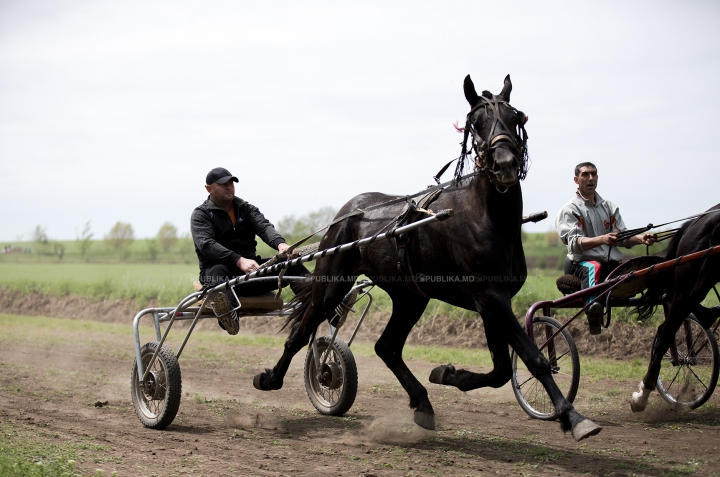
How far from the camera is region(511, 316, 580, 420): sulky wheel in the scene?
609 centimetres

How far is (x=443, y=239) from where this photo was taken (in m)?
5.23

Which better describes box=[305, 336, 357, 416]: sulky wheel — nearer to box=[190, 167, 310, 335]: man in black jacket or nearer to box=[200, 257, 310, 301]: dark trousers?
box=[200, 257, 310, 301]: dark trousers

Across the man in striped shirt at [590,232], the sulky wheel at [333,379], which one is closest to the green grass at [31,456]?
the sulky wheel at [333,379]

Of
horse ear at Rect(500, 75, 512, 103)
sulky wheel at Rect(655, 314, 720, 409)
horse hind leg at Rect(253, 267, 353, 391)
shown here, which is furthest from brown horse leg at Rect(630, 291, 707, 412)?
horse hind leg at Rect(253, 267, 353, 391)

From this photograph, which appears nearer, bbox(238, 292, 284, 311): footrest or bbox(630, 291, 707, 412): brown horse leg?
bbox(630, 291, 707, 412): brown horse leg

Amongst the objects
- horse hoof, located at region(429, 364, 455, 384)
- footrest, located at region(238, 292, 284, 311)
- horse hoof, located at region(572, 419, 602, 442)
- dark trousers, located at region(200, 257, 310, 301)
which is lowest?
horse hoof, located at region(572, 419, 602, 442)

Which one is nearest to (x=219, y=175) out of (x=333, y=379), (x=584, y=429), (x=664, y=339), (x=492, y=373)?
(x=333, y=379)

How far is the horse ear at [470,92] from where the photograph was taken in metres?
5.07

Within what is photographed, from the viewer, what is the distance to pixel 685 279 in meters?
5.75

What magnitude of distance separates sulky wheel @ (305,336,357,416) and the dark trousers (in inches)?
26.6

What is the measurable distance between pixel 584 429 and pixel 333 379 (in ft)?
9.17

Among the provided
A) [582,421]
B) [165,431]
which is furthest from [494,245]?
[165,431]

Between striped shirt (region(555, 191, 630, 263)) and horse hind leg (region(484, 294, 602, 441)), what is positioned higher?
striped shirt (region(555, 191, 630, 263))

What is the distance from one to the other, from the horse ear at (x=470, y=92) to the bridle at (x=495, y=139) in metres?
0.05
